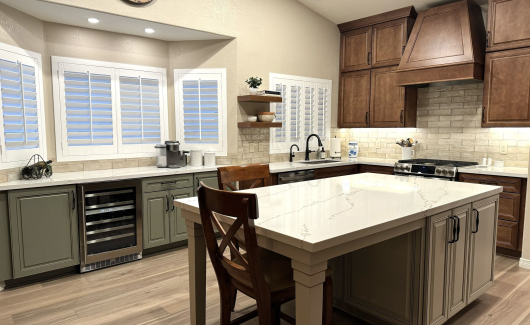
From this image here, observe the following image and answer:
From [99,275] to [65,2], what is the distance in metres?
2.50

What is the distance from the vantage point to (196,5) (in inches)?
169

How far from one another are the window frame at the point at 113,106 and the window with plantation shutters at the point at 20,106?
16cm

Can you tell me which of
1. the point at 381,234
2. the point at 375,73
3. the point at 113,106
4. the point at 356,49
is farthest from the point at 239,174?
the point at 356,49

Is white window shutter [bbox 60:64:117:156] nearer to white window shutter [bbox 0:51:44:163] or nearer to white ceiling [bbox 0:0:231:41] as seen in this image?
white window shutter [bbox 0:51:44:163]

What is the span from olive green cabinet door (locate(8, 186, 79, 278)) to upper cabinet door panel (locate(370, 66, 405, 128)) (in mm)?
4085

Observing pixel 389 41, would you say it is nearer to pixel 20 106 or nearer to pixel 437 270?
pixel 437 270

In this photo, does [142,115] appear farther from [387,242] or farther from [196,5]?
[387,242]

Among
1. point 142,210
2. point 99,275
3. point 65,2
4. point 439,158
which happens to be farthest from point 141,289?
point 439,158

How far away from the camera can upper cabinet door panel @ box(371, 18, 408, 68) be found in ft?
17.0

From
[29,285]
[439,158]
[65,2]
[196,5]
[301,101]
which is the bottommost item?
[29,285]

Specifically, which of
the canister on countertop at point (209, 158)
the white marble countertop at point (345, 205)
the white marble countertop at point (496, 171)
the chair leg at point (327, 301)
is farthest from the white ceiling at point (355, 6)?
the chair leg at point (327, 301)

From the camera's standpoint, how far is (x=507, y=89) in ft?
13.9

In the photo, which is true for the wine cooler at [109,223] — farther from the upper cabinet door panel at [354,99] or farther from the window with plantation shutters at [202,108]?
the upper cabinet door panel at [354,99]

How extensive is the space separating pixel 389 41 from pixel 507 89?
171 cm
